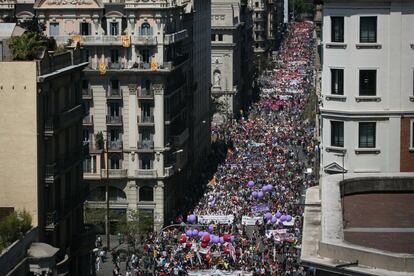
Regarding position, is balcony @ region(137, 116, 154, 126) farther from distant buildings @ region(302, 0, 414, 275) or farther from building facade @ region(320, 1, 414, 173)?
building facade @ region(320, 1, 414, 173)

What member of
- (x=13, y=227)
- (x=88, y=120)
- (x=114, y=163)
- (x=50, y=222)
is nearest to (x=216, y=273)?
(x=50, y=222)

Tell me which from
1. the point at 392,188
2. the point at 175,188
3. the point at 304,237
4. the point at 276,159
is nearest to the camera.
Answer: the point at 304,237

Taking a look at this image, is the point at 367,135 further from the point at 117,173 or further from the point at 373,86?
the point at 117,173

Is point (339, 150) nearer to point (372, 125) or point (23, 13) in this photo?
point (372, 125)

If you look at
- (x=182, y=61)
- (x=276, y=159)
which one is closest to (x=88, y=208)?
(x=182, y=61)

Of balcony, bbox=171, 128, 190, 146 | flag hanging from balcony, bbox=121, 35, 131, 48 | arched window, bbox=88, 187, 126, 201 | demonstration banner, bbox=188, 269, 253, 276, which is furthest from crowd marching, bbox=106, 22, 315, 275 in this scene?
flag hanging from balcony, bbox=121, 35, 131, 48

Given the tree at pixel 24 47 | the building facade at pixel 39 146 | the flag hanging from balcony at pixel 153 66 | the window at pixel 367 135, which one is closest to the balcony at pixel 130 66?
the flag hanging from balcony at pixel 153 66
